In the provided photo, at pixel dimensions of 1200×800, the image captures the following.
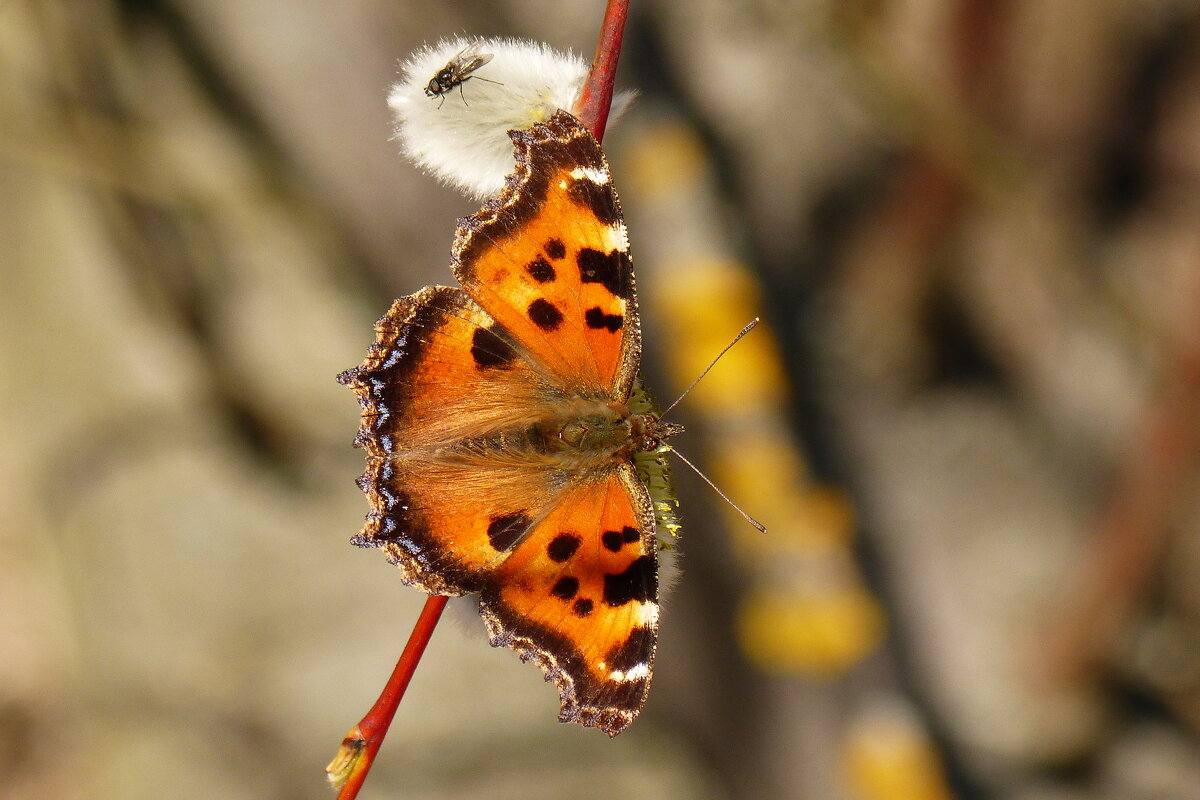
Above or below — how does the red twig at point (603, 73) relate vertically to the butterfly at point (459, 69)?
below

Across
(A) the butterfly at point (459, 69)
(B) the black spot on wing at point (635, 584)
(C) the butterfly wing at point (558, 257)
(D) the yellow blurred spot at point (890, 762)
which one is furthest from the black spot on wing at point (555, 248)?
(D) the yellow blurred spot at point (890, 762)

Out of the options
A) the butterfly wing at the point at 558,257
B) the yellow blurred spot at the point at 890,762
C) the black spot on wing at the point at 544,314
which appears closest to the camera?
the butterfly wing at the point at 558,257

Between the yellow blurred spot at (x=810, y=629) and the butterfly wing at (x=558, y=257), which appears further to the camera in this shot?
the yellow blurred spot at (x=810, y=629)

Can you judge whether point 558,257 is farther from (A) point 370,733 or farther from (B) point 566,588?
(A) point 370,733

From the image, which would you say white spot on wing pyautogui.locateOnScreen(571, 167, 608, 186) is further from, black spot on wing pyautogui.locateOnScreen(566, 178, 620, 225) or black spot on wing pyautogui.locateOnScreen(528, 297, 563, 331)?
black spot on wing pyautogui.locateOnScreen(528, 297, 563, 331)

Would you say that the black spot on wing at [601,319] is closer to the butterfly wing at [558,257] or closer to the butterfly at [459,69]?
the butterfly wing at [558,257]

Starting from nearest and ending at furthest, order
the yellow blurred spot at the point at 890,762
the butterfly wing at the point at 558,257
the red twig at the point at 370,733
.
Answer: the red twig at the point at 370,733
the butterfly wing at the point at 558,257
the yellow blurred spot at the point at 890,762

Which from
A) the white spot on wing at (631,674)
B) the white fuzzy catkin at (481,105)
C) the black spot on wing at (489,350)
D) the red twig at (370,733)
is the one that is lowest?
the red twig at (370,733)
